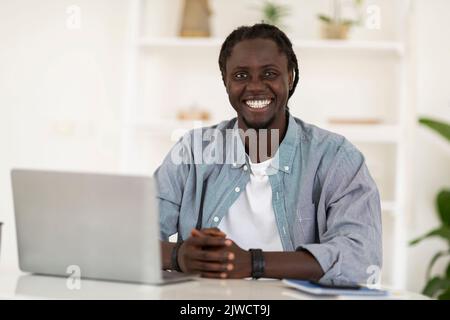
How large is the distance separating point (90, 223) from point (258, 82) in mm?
749

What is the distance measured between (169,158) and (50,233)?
2.01 feet

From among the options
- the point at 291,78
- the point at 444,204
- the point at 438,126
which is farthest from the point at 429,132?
the point at 291,78

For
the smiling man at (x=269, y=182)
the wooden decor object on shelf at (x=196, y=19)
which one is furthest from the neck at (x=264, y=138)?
the wooden decor object on shelf at (x=196, y=19)

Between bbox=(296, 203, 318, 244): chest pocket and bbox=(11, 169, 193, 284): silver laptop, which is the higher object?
bbox=(11, 169, 193, 284): silver laptop

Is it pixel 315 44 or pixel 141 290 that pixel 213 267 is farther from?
pixel 315 44

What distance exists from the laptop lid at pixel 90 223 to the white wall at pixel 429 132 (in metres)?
2.28

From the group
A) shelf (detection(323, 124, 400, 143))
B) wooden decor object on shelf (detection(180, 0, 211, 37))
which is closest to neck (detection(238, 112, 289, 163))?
shelf (detection(323, 124, 400, 143))

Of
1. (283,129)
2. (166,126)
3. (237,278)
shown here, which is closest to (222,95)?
(166,126)

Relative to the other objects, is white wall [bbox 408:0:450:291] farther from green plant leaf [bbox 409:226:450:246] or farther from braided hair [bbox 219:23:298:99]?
braided hair [bbox 219:23:298:99]

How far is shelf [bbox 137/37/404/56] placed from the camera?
3127 millimetres

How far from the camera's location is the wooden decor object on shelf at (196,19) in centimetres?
322

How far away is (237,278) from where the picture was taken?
1430 millimetres

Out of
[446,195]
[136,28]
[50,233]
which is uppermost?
[136,28]
